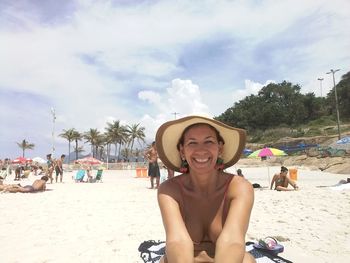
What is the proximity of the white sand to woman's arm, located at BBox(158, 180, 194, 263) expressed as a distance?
202 cm

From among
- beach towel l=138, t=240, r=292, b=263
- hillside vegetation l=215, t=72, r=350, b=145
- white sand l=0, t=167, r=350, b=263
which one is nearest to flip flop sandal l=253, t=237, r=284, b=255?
beach towel l=138, t=240, r=292, b=263

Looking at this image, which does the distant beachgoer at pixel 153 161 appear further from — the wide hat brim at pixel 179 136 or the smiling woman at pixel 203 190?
the smiling woman at pixel 203 190

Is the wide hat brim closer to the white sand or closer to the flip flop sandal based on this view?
the flip flop sandal

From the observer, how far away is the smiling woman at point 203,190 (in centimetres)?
233

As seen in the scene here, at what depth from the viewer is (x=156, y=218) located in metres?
6.86

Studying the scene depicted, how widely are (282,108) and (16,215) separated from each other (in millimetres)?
60714

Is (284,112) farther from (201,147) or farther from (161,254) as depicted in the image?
(201,147)

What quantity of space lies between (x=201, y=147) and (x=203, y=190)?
0.35 meters

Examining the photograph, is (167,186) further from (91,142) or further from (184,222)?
(91,142)

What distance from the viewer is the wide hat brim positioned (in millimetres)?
2445

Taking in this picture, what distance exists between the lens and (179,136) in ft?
8.53

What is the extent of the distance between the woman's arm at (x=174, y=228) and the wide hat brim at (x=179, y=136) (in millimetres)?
259

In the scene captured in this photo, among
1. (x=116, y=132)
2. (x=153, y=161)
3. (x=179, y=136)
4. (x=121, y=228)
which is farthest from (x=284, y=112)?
(x=179, y=136)

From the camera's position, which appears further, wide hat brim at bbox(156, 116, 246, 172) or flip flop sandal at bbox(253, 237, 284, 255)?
flip flop sandal at bbox(253, 237, 284, 255)
